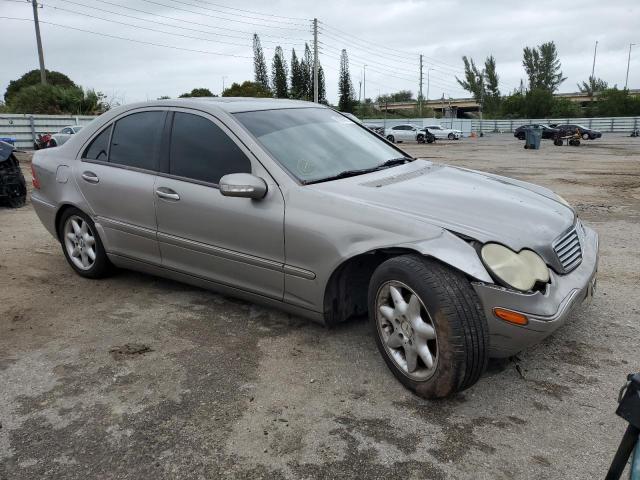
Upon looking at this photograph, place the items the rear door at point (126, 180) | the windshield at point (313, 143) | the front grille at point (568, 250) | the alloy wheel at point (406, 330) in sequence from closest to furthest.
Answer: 1. the alloy wheel at point (406, 330)
2. the front grille at point (568, 250)
3. the windshield at point (313, 143)
4. the rear door at point (126, 180)

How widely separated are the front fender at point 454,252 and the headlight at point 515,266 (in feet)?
0.15

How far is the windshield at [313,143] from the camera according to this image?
3.46 metres

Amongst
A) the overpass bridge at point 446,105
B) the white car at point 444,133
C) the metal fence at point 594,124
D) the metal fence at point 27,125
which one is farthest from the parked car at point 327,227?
the overpass bridge at point 446,105

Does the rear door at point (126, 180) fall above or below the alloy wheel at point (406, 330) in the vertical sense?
above

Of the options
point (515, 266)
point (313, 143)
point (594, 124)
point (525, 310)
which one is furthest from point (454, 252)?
point (594, 124)

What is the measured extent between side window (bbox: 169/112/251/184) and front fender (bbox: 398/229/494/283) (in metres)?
1.29

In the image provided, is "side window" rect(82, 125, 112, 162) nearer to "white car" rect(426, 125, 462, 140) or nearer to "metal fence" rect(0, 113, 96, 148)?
"metal fence" rect(0, 113, 96, 148)

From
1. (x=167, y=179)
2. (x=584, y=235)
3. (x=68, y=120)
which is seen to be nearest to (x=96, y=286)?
(x=167, y=179)

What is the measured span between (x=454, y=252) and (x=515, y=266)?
0.95 ft

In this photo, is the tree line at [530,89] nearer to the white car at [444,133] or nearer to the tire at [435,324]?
the white car at [444,133]

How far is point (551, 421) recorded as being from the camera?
258 centimetres

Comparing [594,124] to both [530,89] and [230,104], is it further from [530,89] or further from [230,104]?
[230,104]

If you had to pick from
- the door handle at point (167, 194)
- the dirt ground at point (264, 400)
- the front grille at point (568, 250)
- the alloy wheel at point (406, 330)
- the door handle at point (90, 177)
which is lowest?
the dirt ground at point (264, 400)

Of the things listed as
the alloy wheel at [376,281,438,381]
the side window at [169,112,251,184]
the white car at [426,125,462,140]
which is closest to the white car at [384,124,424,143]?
the white car at [426,125,462,140]
